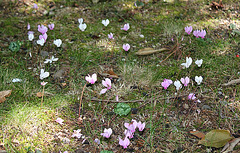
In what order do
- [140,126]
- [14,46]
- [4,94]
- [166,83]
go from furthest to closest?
[14,46] → [166,83] → [4,94] → [140,126]

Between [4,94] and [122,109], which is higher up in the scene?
[4,94]

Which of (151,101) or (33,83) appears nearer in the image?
(151,101)

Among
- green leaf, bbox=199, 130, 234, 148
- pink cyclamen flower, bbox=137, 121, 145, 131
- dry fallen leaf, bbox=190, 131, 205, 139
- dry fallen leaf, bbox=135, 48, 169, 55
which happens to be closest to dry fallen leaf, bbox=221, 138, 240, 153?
green leaf, bbox=199, 130, 234, 148

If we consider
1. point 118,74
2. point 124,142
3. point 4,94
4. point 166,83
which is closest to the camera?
point 124,142

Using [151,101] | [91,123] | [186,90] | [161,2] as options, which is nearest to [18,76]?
[91,123]

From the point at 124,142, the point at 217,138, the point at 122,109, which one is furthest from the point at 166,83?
the point at 124,142

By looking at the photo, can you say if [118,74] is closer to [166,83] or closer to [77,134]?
[166,83]

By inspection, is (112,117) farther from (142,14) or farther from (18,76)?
(142,14)

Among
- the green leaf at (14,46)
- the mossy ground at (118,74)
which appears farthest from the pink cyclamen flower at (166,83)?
the green leaf at (14,46)
